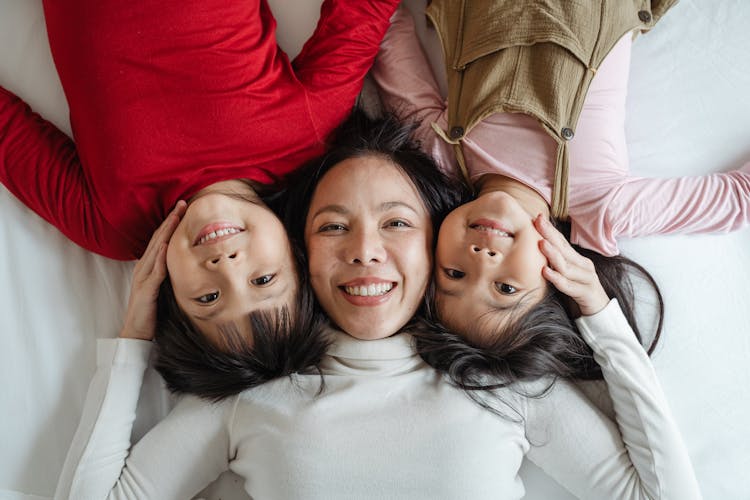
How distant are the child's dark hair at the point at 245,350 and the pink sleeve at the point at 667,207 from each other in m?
0.54

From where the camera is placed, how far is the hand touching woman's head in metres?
1.08

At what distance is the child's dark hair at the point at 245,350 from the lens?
106 centimetres

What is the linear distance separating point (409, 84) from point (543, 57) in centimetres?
27

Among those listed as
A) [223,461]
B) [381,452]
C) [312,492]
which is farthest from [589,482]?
[223,461]

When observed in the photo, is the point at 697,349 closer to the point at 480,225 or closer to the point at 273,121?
the point at 480,225

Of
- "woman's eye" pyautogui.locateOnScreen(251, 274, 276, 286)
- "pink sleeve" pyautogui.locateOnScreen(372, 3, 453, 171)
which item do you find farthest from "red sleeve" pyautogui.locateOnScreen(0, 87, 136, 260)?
"pink sleeve" pyautogui.locateOnScreen(372, 3, 453, 171)

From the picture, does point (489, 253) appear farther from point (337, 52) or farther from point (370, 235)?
point (337, 52)

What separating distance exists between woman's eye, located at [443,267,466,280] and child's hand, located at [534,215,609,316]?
0.45 ft

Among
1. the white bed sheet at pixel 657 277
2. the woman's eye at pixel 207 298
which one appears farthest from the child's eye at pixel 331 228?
the white bed sheet at pixel 657 277

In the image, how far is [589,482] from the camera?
1.11m

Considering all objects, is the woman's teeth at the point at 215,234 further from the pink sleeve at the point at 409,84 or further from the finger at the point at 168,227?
the pink sleeve at the point at 409,84

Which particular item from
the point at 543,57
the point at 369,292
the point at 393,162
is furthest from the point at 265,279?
the point at 543,57

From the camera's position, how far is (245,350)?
106 cm

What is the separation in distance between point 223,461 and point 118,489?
7.2 inches
